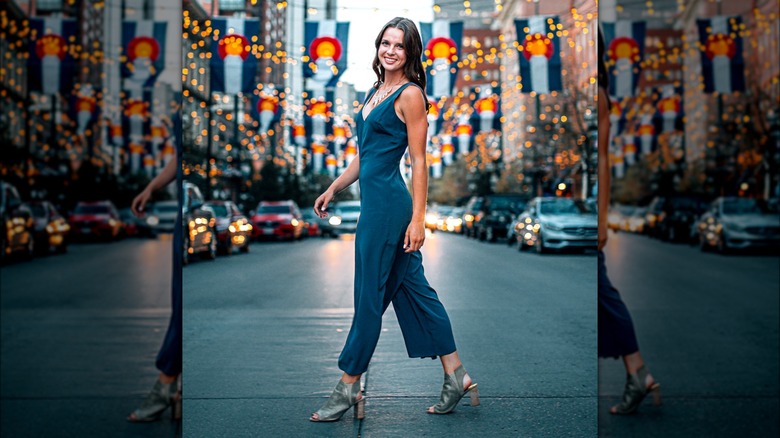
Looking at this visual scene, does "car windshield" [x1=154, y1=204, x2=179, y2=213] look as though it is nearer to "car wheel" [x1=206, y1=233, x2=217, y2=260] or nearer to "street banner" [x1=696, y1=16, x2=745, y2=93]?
"street banner" [x1=696, y1=16, x2=745, y2=93]

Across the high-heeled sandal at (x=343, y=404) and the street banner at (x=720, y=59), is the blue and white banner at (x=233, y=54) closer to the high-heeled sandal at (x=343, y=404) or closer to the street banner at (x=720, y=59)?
the high-heeled sandal at (x=343, y=404)

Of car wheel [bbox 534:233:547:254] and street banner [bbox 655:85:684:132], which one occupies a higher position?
street banner [bbox 655:85:684:132]

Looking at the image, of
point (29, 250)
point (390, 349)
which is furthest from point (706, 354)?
point (29, 250)

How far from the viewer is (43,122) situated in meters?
33.8

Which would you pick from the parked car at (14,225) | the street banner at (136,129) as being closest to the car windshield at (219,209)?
the parked car at (14,225)

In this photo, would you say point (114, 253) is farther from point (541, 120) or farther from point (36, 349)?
point (541, 120)

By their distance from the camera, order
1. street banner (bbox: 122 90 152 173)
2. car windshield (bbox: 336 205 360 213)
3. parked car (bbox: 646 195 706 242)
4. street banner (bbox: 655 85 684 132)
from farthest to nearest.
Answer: street banner (bbox: 122 90 152 173) < parked car (bbox: 646 195 706 242) < street banner (bbox: 655 85 684 132) < car windshield (bbox: 336 205 360 213)

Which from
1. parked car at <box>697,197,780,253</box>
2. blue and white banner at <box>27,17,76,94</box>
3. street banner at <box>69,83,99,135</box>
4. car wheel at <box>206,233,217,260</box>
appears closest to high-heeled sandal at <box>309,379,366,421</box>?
car wheel at <box>206,233,217,260</box>

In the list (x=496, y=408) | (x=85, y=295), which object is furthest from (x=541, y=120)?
(x=85, y=295)

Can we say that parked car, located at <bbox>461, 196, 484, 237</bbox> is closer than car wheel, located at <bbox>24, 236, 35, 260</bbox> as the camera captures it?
Yes

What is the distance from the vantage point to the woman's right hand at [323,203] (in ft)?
9.93

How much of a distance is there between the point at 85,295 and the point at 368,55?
380 inches

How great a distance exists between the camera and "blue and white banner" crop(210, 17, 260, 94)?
345cm

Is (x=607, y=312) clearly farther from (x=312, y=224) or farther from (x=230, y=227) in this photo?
(x=230, y=227)
